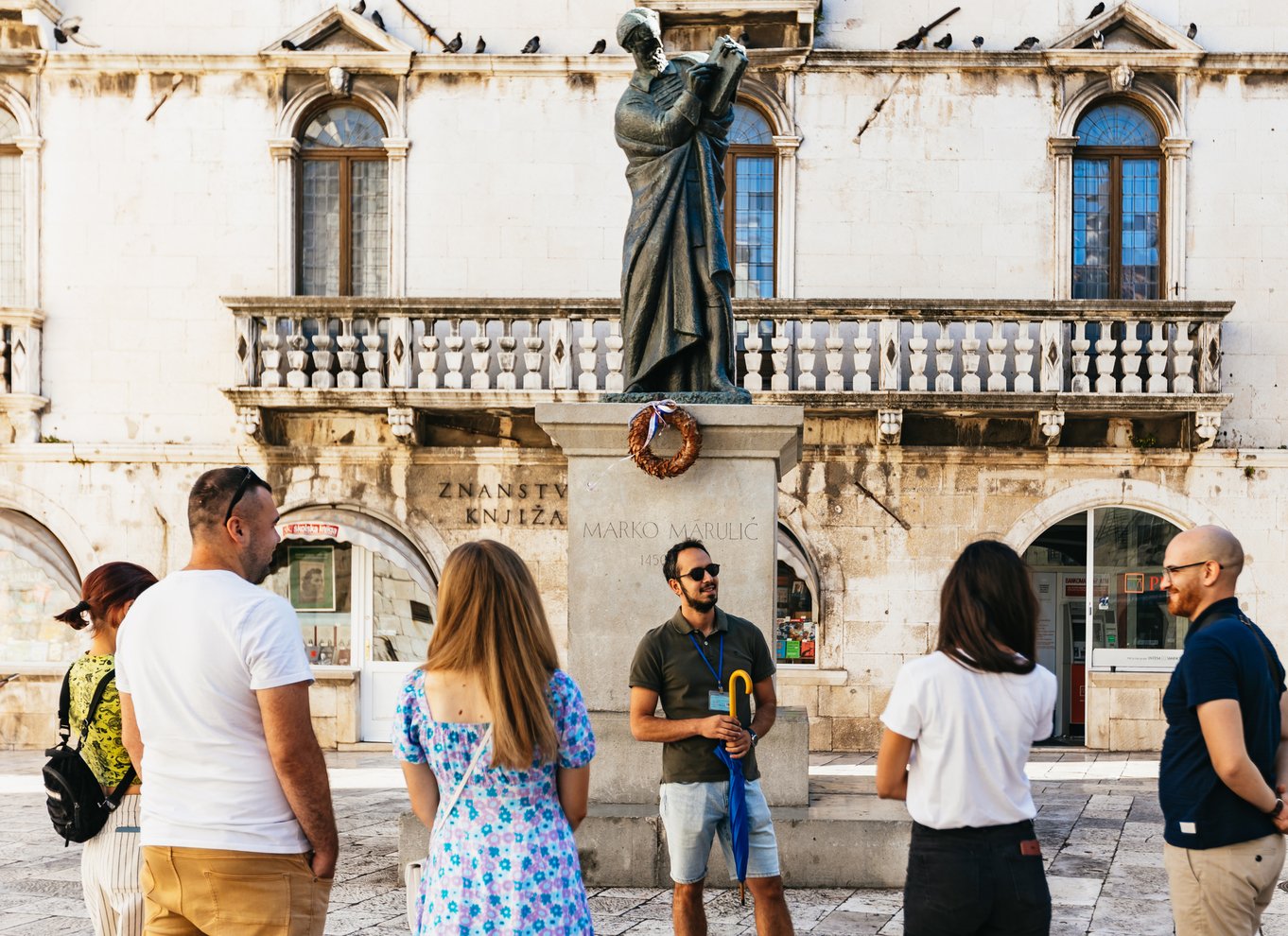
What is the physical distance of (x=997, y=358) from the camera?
15.4 m

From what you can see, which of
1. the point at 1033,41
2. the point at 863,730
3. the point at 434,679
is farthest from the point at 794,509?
the point at 434,679

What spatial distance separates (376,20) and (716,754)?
41.5ft

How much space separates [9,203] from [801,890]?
522 inches

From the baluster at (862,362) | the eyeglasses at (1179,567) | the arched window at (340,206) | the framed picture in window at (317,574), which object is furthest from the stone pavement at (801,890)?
the arched window at (340,206)

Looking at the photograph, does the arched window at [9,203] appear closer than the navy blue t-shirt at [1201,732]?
No

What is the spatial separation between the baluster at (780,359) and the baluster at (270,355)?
208 inches

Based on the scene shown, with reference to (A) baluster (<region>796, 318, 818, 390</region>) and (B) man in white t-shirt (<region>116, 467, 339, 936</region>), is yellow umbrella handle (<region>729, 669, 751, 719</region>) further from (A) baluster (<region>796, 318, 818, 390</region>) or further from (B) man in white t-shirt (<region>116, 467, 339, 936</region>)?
(A) baluster (<region>796, 318, 818, 390</region>)

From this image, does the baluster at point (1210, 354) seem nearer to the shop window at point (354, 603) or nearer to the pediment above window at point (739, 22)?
the pediment above window at point (739, 22)

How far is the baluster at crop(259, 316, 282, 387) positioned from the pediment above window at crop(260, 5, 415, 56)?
320cm

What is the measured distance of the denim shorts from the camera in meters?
6.00

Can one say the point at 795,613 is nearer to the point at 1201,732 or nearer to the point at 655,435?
the point at 655,435

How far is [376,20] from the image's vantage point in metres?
16.5

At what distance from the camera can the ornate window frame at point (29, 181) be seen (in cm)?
1658

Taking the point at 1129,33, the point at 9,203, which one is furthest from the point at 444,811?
the point at 9,203
